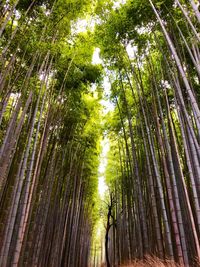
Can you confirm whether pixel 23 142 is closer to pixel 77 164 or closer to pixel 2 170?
pixel 2 170

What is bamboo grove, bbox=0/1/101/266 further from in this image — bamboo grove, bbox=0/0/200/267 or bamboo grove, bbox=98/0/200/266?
bamboo grove, bbox=98/0/200/266

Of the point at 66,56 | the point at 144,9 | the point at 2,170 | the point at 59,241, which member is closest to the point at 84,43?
the point at 66,56

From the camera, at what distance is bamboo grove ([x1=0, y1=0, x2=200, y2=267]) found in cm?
364

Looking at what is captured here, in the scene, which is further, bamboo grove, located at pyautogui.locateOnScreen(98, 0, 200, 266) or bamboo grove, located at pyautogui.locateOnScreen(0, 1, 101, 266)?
bamboo grove, located at pyautogui.locateOnScreen(0, 1, 101, 266)

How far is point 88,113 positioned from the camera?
7.82 metres

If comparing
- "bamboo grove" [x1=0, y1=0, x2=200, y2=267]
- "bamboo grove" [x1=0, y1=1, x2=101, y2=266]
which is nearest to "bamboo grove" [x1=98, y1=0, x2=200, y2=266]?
"bamboo grove" [x1=0, y1=0, x2=200, y2=267]

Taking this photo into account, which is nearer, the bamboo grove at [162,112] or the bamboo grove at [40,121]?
the bamboo grove at [162,112]

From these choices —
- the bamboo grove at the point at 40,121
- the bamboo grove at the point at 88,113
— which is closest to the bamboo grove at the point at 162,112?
the bamboo grove at the point at 88,113

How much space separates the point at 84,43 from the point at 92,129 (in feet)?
10.5

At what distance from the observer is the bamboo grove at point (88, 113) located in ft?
12.0

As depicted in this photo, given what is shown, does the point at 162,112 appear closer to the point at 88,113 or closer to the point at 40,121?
the point at 40,121

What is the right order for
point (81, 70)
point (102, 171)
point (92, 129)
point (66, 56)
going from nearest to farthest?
point (66, 56), point (81, 70), point (92, 129), point (102, 171)

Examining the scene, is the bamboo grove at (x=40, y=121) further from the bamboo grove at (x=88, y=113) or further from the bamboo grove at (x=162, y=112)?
the bamboo grove at (x=162, y=112)

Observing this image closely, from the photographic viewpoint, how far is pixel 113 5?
228 inches
